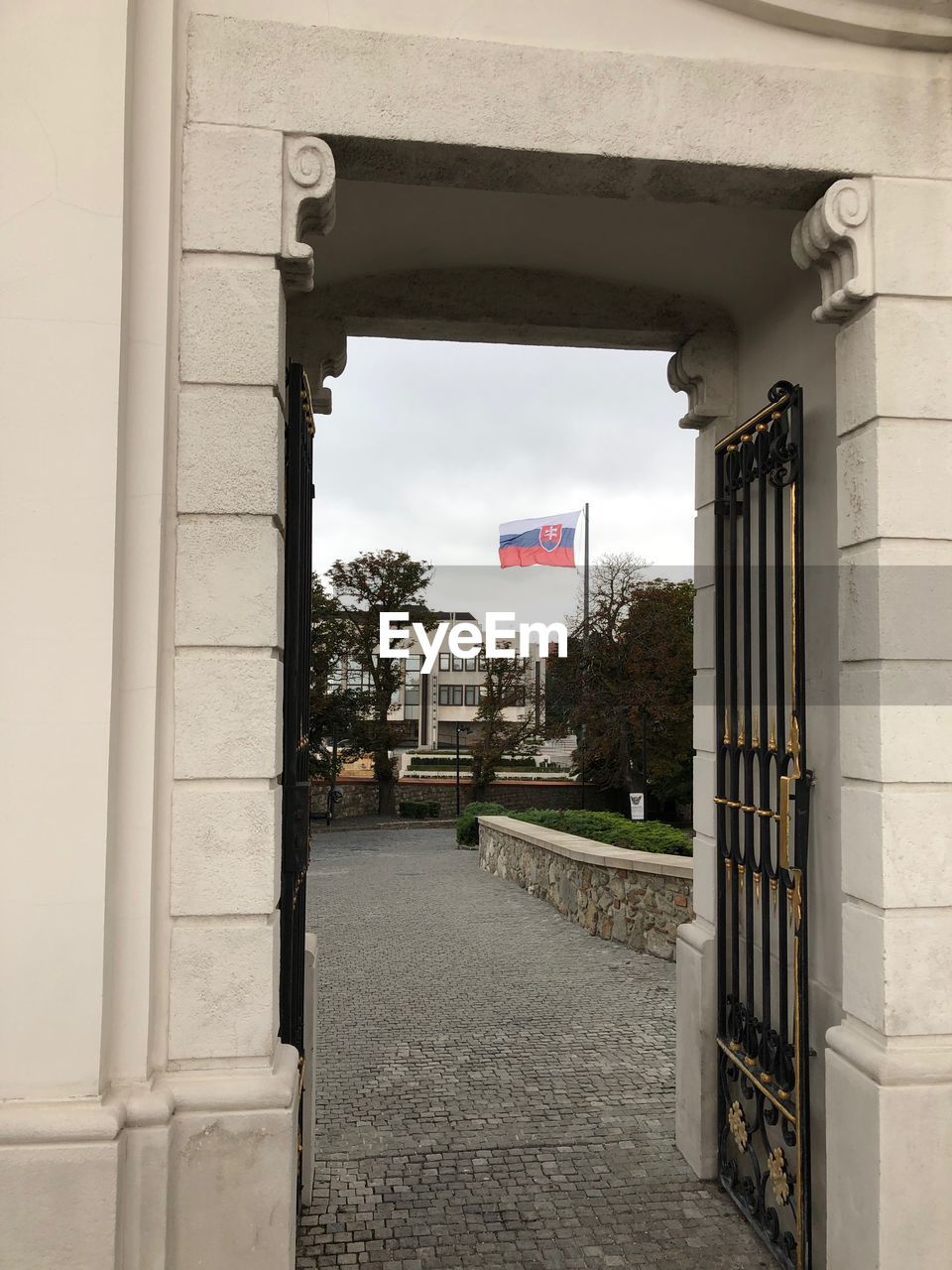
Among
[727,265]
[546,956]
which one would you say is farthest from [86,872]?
[546,956]

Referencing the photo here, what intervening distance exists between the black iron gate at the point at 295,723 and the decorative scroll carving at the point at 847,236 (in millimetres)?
1742

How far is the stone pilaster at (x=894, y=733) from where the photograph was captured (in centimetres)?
277

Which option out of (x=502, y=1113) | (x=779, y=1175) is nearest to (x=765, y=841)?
(x=779, y=1175)

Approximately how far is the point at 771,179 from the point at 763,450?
0.99m

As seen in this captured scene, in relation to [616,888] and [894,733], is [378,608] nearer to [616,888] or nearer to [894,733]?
[616,888]

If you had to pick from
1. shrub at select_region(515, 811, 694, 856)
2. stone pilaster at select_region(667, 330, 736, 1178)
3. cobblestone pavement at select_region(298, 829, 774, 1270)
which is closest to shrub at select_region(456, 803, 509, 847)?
shrub at select_region(515, 811, 694, 856)

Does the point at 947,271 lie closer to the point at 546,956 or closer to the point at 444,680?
the point at 546,956

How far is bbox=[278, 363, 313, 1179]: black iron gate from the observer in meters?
3.33

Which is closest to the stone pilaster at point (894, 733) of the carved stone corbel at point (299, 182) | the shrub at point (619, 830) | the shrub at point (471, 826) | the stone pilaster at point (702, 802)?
the stone pilaster at point (702, 802)

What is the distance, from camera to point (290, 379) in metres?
3.44

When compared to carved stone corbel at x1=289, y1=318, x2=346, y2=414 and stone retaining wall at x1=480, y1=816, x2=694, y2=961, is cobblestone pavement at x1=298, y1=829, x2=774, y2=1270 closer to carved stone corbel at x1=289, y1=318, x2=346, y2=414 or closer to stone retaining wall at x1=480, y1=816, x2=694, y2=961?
stone retaining wall at x1=480, y1=816, x2=694, y2=961

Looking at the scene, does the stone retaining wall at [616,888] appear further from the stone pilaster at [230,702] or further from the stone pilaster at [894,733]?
the stone pilaster at [230,702]

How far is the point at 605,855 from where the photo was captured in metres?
8.94

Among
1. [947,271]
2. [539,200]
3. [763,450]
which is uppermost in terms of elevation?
[539,200]
